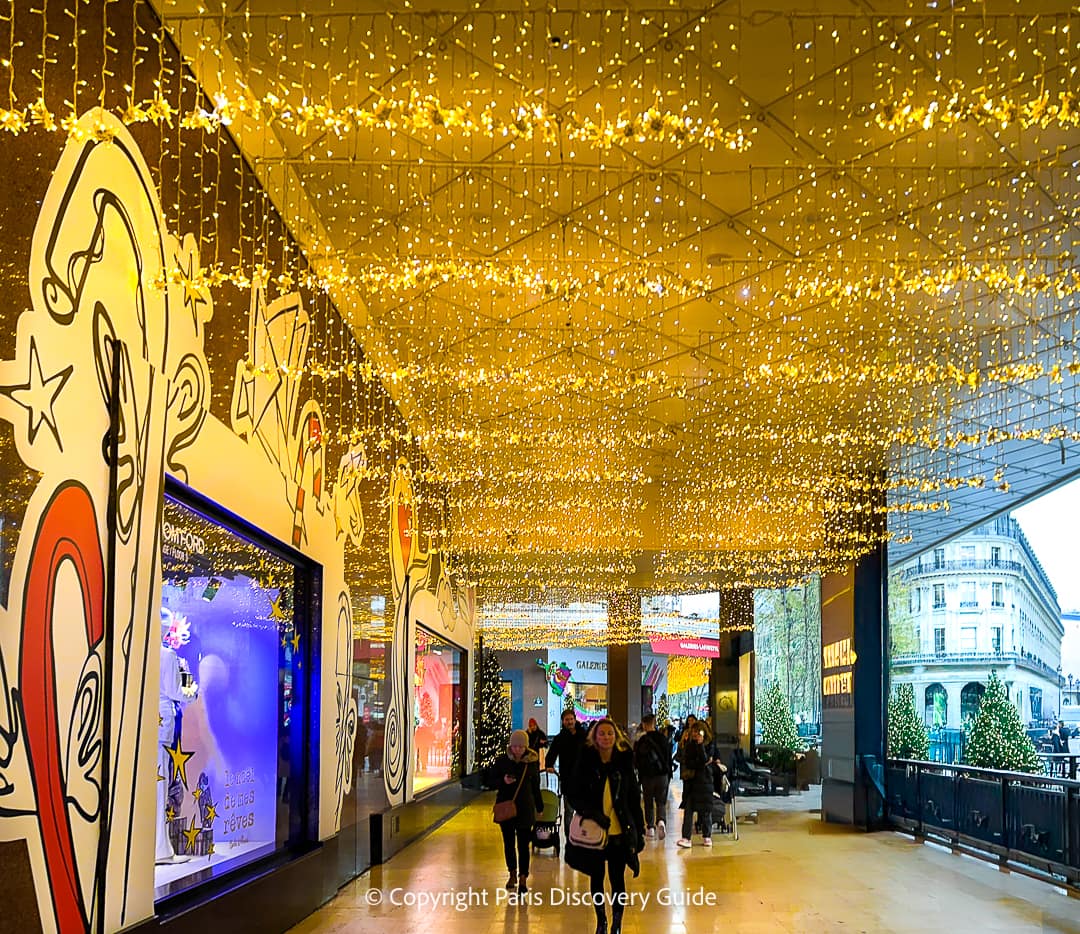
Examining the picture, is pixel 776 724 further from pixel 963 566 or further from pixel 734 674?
pixel 963 566

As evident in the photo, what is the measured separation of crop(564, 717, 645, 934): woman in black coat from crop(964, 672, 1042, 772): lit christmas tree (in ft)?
39.9

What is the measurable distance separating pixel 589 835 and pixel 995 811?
637 centimetres

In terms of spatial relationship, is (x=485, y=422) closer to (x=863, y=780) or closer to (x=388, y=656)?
(x=388, y=656)

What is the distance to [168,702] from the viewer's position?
635cm

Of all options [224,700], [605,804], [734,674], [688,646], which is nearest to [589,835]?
[605,804]

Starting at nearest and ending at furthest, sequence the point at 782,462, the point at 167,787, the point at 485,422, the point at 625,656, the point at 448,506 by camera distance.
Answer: the point at 167,787, the point at 485,422, the point at 782,462, the point at 448,506, the point at 625,656

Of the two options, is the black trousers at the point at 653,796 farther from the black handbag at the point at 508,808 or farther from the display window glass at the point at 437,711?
the black handbag at the point at 508,808

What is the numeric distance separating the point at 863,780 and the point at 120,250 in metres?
13.6

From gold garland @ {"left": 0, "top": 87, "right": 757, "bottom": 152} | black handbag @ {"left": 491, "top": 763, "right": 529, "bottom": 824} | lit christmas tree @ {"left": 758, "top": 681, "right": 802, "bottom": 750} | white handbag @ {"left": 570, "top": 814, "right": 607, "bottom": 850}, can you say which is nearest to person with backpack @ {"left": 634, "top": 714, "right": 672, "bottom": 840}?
black handbag @ {"left": 491, "top": 763, "right": 529, "bottom": 824}

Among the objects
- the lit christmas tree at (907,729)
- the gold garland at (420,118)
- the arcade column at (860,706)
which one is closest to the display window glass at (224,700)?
the gold garland at (420,118)

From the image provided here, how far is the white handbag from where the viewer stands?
745 centimetres

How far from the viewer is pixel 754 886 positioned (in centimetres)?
1056

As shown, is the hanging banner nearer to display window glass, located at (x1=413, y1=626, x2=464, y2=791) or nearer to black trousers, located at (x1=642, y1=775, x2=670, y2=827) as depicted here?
display window glass, located at (x1=413, y1=626, x2=464, y2=791)

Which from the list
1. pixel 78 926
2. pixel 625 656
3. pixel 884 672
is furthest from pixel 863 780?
pixel 625 656
